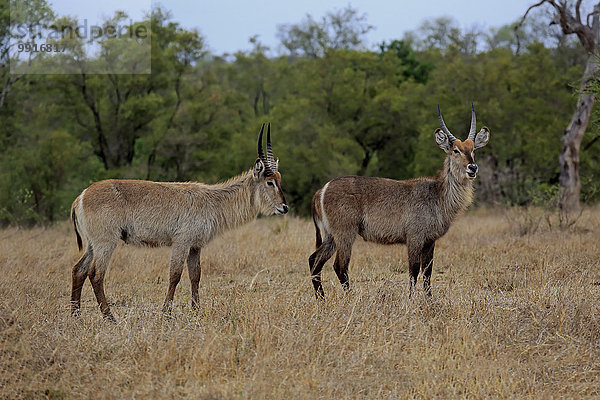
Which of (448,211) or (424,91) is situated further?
(424,91)

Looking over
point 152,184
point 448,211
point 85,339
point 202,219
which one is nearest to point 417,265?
point 448,211

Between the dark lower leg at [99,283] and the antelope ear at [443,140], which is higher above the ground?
the antelope ear at [443,140]

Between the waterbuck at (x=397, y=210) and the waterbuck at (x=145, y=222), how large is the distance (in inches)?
47.7

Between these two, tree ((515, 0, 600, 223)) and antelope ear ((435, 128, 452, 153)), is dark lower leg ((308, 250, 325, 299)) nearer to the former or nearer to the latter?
antelope ear ((435, 128, 452, 153))

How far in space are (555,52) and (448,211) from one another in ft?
58.0

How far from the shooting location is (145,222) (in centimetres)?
653

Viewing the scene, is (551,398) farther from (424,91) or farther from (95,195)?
(424,91)

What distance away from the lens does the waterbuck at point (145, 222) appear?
640cm

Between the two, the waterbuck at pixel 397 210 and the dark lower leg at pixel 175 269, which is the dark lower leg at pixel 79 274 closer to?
the dark lower leg at pixel 175 269

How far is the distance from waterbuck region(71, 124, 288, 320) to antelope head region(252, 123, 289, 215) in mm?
436

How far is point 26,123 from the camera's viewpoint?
69.7ft

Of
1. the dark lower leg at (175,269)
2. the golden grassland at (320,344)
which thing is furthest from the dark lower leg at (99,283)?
the dark lower leg at (175,269)

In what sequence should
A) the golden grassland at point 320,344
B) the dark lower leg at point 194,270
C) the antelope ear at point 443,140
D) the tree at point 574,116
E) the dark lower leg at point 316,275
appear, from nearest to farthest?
the golden grassland at point 320,344 → the dark lower leg at point 316,275 → the dark lower leg at point 194,270 → the antelope ear at point 443,140 → the tree at point 574,116

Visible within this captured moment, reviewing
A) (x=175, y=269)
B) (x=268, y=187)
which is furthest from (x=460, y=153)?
(x=175, y=269)
